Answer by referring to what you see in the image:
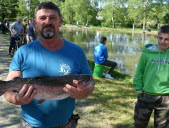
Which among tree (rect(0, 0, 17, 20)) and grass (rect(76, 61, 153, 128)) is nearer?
grass (rect(76, 61, 153, 128))

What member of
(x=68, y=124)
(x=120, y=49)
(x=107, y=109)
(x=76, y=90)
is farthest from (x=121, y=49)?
(x=76, y=90)

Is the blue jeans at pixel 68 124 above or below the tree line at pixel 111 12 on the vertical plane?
below

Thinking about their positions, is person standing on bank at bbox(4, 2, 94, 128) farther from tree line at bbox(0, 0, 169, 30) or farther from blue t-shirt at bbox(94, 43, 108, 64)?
tree line at bbox(0, 0, 169, 30)

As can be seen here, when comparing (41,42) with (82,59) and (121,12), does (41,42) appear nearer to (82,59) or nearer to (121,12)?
(82,59)

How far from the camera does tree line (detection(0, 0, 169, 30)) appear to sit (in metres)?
70.1

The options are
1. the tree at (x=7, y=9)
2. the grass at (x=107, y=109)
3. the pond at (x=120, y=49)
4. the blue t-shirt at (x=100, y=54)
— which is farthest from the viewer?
the tree at (x=7, y=9)

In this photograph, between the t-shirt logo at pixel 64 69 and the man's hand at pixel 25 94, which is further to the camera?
the t-shirt logo at pixel 64 69

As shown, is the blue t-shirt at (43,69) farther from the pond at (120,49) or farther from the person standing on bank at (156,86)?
the pond at (120,49)

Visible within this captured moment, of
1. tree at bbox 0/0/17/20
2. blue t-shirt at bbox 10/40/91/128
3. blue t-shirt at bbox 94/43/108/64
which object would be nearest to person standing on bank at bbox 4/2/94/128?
blue t-shirt at bbox 10/40/91/128

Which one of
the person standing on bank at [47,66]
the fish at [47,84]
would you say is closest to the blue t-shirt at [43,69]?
the person standing on bank at [47,66]

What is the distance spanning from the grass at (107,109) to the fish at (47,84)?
109 inches

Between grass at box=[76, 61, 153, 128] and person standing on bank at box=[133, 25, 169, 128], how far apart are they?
1.23 m

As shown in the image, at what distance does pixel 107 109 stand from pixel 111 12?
77.3m

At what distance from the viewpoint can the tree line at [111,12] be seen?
7012 centimetres
